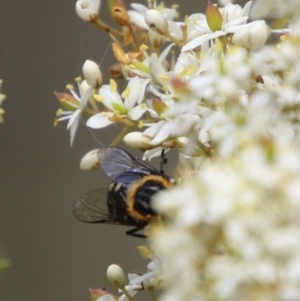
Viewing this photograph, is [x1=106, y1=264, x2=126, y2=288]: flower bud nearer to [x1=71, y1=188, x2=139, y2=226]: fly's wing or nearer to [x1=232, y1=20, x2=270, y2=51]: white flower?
[x1=71, y1=188, x2=139, y2=226]: fly's wing

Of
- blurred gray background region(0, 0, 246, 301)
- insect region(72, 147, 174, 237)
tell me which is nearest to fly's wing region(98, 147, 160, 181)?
insect region(72, 147, 174, 237)

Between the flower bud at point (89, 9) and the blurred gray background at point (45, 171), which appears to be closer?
the flower bud at point (89, 9)

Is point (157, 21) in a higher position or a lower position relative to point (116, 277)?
higher

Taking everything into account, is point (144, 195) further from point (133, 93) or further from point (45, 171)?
point (45, 171)

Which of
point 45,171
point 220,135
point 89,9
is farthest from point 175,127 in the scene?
point 45,171

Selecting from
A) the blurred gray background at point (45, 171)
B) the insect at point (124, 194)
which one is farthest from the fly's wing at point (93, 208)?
the blurred gray background at point (45, 171)

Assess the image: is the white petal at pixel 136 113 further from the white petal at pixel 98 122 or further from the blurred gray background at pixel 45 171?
the blurred gray background at pixel 45 171

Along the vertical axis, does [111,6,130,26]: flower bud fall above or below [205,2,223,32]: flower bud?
above
